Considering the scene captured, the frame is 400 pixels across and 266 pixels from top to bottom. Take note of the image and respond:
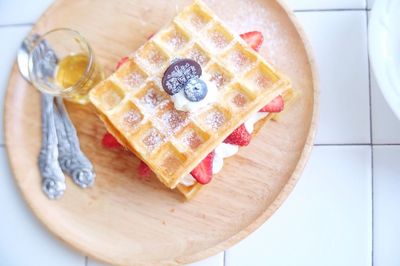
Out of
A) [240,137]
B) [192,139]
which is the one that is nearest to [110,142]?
[192,139]

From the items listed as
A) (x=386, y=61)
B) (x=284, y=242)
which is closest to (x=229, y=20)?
(x=386, y=61)

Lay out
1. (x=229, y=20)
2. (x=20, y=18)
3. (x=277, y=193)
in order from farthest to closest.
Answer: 1. (x=20, y=18)
2. (x=229, y=20)
3. (x=277, y=193)

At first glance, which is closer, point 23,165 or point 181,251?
point 181,251

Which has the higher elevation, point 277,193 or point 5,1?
point 5,1

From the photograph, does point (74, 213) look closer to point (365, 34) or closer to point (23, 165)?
point (23, 165)

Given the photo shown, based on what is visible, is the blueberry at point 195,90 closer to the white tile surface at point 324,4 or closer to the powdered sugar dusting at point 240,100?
the powdered sugar dusting at point 240,100

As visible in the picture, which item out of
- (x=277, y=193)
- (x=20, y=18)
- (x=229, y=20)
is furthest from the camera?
(x=20, y=18)

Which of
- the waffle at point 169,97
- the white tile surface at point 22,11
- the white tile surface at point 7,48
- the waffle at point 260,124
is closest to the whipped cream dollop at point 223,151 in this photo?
the waffle at point 260,124
